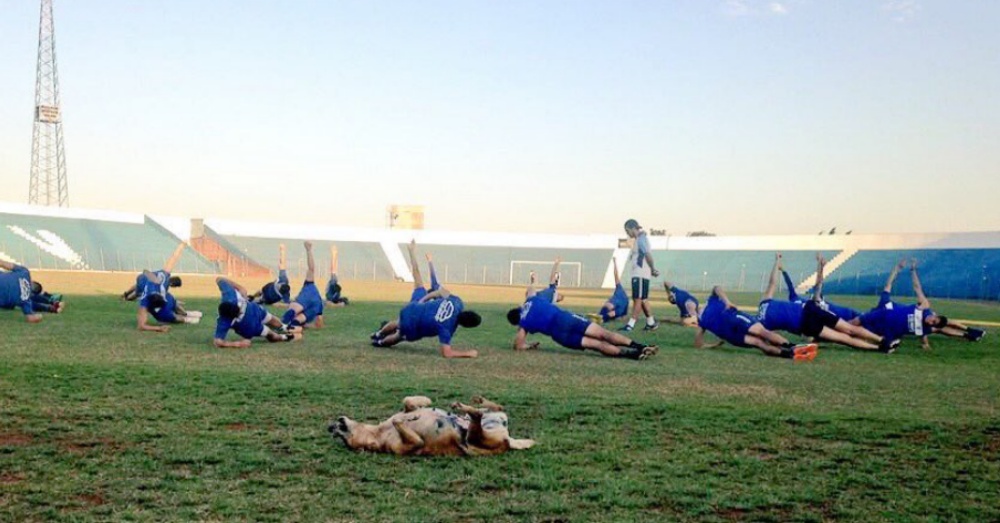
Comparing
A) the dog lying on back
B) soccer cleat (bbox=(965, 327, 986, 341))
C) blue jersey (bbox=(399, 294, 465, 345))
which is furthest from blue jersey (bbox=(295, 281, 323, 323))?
soccer cleat (bbox=(965, 327, 986, 341))

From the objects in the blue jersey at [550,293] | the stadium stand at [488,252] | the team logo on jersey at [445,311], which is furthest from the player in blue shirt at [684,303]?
the stadium stand at [488,252]

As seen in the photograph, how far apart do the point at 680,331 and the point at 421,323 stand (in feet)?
24.4

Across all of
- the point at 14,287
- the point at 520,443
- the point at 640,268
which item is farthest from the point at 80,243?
the point at 520,443

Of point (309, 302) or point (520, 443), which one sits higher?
point (309, 302)

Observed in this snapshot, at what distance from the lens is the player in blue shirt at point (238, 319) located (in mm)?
12023

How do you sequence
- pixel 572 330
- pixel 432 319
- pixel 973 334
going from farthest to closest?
pixel 973 334
pixel 572 330
pixel 432 319

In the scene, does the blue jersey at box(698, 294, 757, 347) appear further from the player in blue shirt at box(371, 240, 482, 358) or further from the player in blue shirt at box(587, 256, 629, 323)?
the player in blue shirt at box(587, 256, 629, 323)

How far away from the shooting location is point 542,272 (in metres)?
69.6

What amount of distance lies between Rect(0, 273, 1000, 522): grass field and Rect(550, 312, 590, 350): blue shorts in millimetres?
506

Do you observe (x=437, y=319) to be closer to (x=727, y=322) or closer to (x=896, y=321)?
(x=727, y=322)

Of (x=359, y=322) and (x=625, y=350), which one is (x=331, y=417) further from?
(x=359, y=322)

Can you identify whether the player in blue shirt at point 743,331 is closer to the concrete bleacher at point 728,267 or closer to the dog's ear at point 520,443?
the dog's ear at point 520,443

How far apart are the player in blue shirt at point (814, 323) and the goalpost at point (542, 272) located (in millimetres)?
49782

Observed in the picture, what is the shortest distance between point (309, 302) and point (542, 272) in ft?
179
